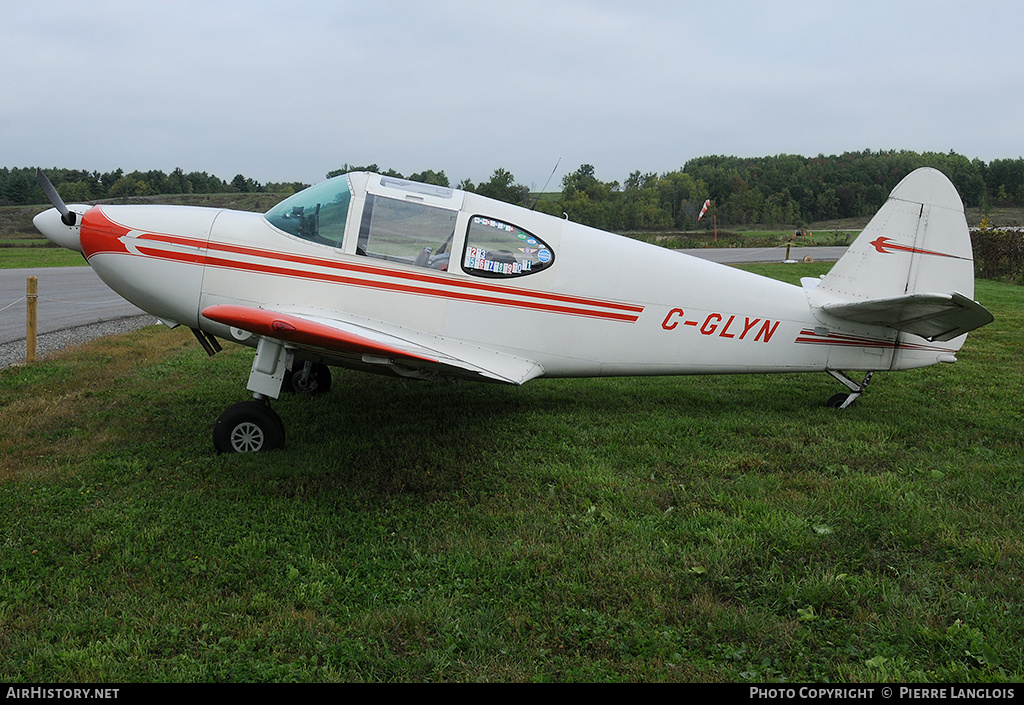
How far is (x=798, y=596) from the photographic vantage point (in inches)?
130

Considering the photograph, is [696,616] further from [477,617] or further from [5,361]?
[5,361]

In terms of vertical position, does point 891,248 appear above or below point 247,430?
above

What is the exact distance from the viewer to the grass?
2.86 m

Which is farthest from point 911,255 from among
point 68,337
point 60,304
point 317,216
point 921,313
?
point 60,304

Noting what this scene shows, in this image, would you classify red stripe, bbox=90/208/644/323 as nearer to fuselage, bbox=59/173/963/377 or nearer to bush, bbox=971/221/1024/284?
fuselage, bbox=59/173/963/377

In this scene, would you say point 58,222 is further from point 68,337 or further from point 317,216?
point 68,337

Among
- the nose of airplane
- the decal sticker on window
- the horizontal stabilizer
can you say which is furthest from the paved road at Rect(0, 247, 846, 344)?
the horizontal stabilizer

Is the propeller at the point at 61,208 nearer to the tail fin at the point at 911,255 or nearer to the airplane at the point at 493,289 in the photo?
the airplane at the point at 493,289

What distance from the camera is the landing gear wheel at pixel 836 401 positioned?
672 centimetres

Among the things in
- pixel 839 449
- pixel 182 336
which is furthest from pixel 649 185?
pixel 839 449

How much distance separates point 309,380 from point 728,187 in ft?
179

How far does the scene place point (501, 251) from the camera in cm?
564

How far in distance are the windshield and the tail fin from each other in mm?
4658

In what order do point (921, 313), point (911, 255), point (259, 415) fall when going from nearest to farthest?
point (259, 415) < point (921, 313) < point (911, 255)
